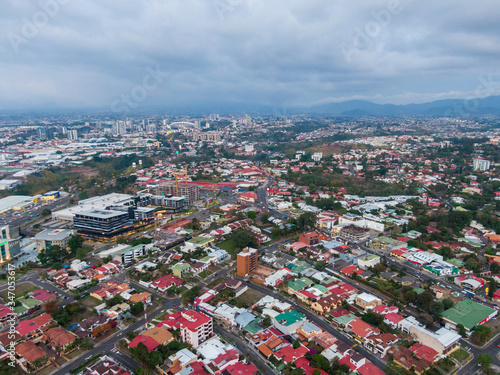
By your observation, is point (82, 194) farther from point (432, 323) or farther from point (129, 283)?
point (432, 323)

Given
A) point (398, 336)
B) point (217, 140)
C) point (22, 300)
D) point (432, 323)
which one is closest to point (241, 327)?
point (398, 336)

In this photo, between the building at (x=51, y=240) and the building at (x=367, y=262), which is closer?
the building at (x=367, y=262)

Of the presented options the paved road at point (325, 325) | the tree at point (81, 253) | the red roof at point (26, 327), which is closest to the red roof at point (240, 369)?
the paved road at point (325, 325)

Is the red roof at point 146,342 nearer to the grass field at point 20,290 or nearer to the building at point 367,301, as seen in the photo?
the grass field at point 20,290

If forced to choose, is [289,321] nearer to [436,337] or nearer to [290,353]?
[290,353]

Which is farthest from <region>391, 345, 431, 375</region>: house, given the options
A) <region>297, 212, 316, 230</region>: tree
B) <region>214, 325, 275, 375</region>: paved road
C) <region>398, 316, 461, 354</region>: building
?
<region>297, 212, 316, 230</region>: tree

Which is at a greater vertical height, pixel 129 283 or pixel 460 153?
pixel 460 153

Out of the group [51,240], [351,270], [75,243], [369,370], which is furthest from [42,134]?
[369,370]
